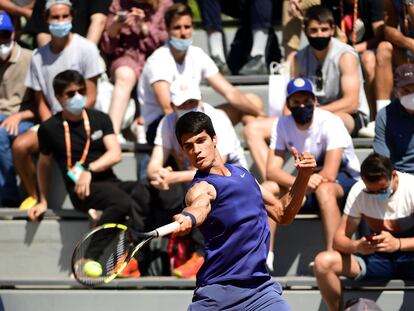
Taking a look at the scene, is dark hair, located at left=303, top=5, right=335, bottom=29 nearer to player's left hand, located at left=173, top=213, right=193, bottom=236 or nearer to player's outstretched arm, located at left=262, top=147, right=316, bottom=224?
player's outstretched arm, located at left=262, top=147, right=316, bottom=224

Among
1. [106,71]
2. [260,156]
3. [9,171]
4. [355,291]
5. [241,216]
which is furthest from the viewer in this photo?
[106,71]

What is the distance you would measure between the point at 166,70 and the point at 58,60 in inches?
45.7

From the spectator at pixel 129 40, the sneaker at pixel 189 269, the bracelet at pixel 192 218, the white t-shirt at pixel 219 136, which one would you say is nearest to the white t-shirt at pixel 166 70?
the spectator at pixel 129 40

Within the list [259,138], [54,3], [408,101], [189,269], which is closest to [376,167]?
[408,101]

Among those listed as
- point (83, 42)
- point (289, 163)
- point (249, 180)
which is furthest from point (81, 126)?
point (249, 180)

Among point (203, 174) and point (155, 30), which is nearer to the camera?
point (203, 174)

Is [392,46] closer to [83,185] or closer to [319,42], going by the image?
[319,42]

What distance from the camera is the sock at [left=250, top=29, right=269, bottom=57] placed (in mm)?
10406

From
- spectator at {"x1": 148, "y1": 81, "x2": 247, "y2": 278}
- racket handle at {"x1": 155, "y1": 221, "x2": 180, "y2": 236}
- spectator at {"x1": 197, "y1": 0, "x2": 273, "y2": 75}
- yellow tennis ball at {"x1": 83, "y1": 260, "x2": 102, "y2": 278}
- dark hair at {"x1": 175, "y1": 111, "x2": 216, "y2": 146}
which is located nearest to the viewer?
racket handle at {"x1": 155, "y1": 221, "x2": 180, "y2": 236}

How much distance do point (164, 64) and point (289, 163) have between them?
142 cm

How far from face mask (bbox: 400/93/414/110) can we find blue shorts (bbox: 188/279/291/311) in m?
2.94

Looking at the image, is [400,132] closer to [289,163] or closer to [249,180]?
[289,163]

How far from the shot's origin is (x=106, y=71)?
10.9 meters

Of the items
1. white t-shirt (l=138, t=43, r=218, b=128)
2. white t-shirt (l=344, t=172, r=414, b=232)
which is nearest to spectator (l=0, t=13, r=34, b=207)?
white t-shirt (l=138, t=43, r=218, b=128)
